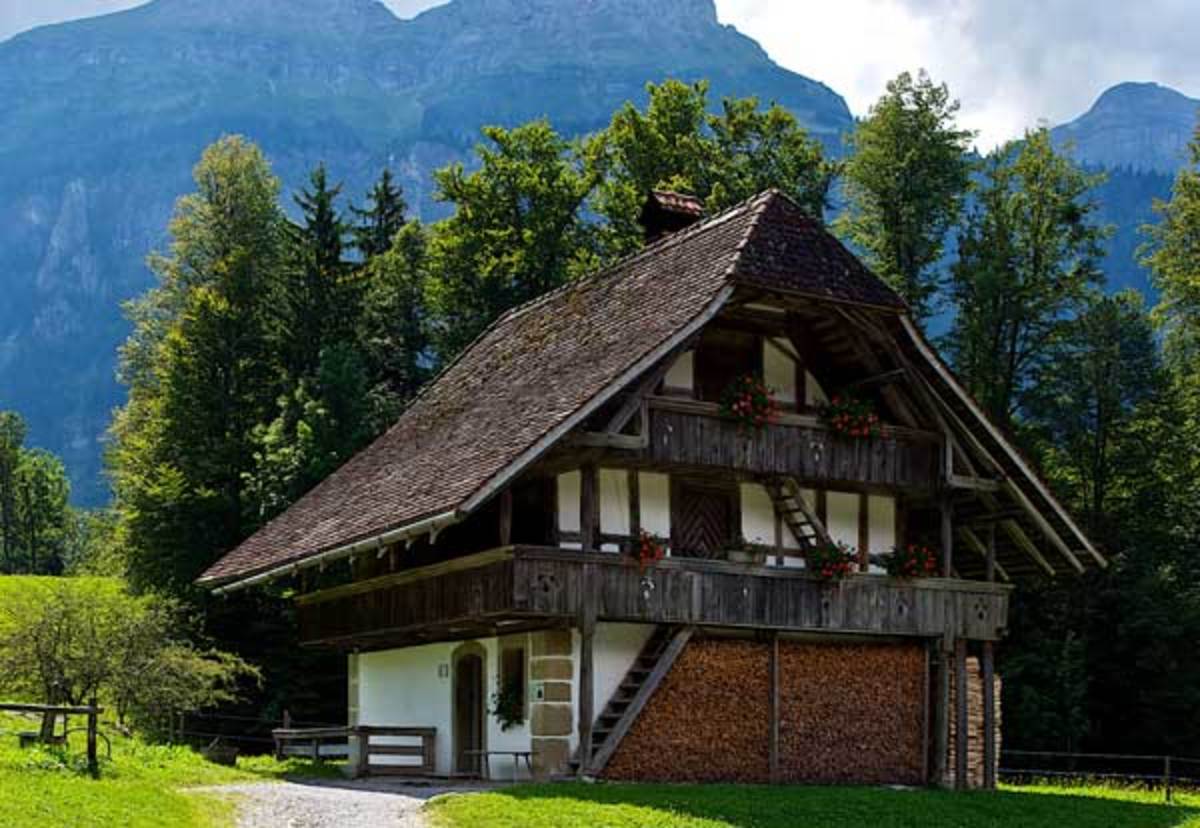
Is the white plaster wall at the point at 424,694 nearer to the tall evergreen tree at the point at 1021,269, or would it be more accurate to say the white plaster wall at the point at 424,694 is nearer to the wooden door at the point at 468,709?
the wooden door at the point at 468,709

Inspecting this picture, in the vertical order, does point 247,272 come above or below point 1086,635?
above

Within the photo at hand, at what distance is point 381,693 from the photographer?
32406 mm

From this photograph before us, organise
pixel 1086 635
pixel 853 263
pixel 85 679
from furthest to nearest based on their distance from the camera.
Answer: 1. pixel 1086 635
2. pixel 85 679
3. pixel 853 263

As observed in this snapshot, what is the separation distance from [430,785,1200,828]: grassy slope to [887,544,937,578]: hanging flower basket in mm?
3886

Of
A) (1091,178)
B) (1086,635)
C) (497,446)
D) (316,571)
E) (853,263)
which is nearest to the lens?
(497,446)

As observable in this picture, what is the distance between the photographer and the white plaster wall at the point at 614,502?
87.0ft

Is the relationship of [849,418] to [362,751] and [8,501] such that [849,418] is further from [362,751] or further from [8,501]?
[8,501]

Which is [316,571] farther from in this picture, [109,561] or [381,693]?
[109,561]

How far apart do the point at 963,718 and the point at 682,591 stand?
649 centimetres

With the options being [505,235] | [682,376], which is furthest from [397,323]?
[682,376]

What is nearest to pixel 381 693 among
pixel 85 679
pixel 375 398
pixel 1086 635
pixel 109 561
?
pixel 85 679

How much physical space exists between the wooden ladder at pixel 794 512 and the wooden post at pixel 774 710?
5.77 feet

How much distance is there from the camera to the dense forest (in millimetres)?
45969

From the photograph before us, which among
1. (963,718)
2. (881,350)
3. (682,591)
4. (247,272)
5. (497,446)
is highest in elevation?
(247,272)
